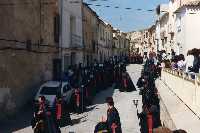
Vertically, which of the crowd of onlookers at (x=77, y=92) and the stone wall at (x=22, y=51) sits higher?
the stone wall at (x=22, y=51)

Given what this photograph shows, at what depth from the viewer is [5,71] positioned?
1956 centimetres

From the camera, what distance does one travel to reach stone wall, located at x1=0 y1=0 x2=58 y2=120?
1955 centimetres

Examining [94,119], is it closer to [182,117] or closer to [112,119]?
[112,119]

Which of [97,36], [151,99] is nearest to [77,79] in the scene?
[151,99]

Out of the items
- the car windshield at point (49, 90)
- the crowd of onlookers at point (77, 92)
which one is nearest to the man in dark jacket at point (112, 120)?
the crowd of onlookers at point (77, 92)

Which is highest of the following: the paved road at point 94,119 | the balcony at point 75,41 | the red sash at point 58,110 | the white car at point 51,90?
the balcony at point 75,41

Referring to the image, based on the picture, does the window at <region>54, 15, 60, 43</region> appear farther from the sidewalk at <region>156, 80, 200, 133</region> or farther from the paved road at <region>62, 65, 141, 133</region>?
the sidewalk at <region>156, 80, 200, 133</region>

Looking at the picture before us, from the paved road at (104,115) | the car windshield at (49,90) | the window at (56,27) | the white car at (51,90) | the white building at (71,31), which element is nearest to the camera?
the paved road at (104,115)

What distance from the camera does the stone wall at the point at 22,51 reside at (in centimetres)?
1955

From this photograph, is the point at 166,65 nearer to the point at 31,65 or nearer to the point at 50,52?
the point at 50,52

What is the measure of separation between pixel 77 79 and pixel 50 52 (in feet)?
8.59

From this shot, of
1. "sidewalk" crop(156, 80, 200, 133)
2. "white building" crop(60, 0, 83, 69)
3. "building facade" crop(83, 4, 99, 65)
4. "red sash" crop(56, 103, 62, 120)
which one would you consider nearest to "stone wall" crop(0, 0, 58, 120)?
"red sash" crop(56, 103, 62, 120)

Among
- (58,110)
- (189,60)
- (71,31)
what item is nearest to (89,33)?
(71,31)

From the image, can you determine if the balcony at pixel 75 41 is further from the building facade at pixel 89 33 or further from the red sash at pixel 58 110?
the red sash at pixel 58 110
